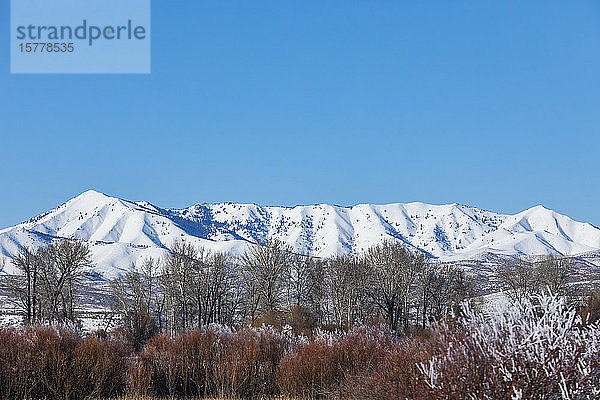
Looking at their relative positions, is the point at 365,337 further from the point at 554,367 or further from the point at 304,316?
the point at 304,316

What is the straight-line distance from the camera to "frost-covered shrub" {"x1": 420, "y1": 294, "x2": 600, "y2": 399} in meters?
7.40

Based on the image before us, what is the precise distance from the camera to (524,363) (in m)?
7.48

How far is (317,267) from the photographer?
78.7 m

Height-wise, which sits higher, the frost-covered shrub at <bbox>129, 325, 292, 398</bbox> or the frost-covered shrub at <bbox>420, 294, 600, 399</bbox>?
the frost-covered shrub at <bbox>420, 294, 600, 399</bbox>

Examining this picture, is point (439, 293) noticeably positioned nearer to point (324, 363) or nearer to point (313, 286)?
point (313, 286)

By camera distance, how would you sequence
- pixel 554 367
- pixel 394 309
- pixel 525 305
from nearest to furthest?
pixel 554 367, pixel 525 305, pixel 394 309

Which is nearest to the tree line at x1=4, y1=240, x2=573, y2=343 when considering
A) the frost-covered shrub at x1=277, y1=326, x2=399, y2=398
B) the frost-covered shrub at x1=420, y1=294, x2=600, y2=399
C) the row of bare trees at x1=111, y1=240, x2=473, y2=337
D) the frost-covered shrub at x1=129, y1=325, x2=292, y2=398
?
the row of bare trees at x1=111, y1=240, x2=473, y2=337

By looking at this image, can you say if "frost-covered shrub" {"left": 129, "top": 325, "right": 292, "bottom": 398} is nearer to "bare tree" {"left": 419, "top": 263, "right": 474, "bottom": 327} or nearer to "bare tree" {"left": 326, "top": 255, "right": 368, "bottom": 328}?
"bare tree" {"left": 326, "top": 255, "right": 368, "bottom": 328}

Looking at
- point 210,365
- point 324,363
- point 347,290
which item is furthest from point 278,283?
point 324,363

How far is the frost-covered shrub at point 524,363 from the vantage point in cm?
740

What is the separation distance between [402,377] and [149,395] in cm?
839

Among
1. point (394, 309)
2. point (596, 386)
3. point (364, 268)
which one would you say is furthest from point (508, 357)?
point (364, 268)

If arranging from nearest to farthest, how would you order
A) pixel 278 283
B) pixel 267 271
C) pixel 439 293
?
pixel 267 271 → pixel 278 283 → pixel 439 293

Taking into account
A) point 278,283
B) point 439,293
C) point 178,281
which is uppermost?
point 178,281
